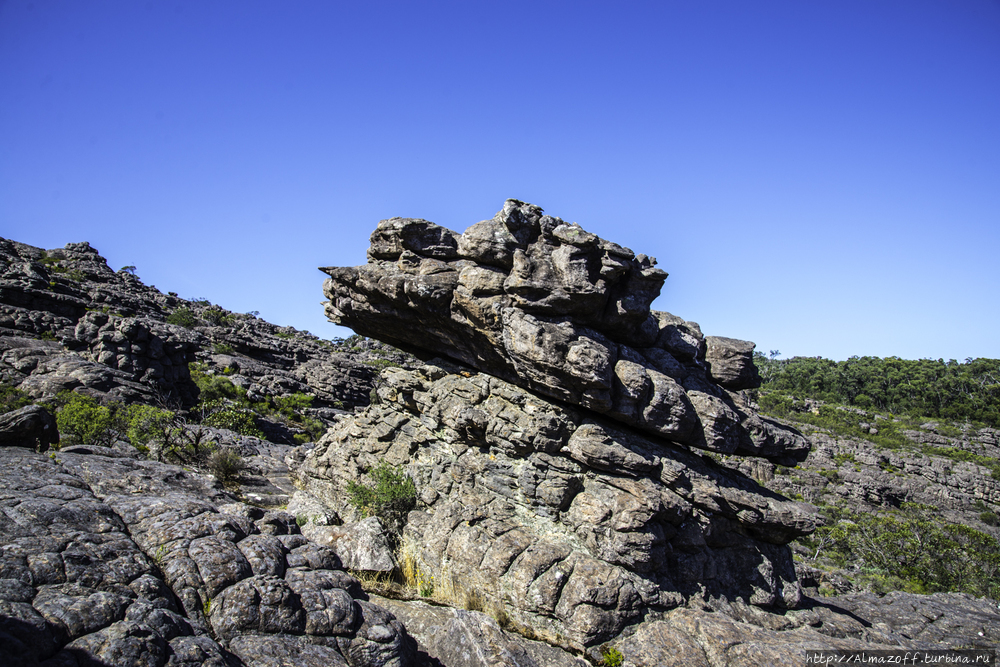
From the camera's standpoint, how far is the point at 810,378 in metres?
116

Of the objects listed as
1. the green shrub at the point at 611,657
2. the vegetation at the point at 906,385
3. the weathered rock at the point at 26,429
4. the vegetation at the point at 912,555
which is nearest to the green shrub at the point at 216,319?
the weathered rock at the point at 26,429

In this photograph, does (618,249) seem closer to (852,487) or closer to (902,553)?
(902,553)

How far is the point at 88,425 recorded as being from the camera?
2269 cm

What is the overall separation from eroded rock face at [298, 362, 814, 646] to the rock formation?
0.17 feet

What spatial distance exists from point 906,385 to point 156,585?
5272 inches

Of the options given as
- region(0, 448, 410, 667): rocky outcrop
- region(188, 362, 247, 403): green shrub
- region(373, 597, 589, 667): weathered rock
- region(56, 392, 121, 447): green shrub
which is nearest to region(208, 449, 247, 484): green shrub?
region(56, 392, 121, 447): green shrub

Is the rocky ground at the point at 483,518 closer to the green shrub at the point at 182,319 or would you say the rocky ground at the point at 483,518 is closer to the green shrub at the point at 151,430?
the green shrub at the point at 151,430

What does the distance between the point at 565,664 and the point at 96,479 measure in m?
12.7

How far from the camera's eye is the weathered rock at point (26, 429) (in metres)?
14.0

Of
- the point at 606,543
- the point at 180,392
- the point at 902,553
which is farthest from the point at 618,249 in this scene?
the point at 180,392

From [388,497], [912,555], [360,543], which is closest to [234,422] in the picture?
[388,497]

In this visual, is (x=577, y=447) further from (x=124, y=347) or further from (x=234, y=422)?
(x=124, y=347)

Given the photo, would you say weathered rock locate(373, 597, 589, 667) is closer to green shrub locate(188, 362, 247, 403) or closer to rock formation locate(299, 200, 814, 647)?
rock formation locate(299, 200, 814, 647)

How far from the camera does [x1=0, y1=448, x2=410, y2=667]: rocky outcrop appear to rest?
758 centimetres
